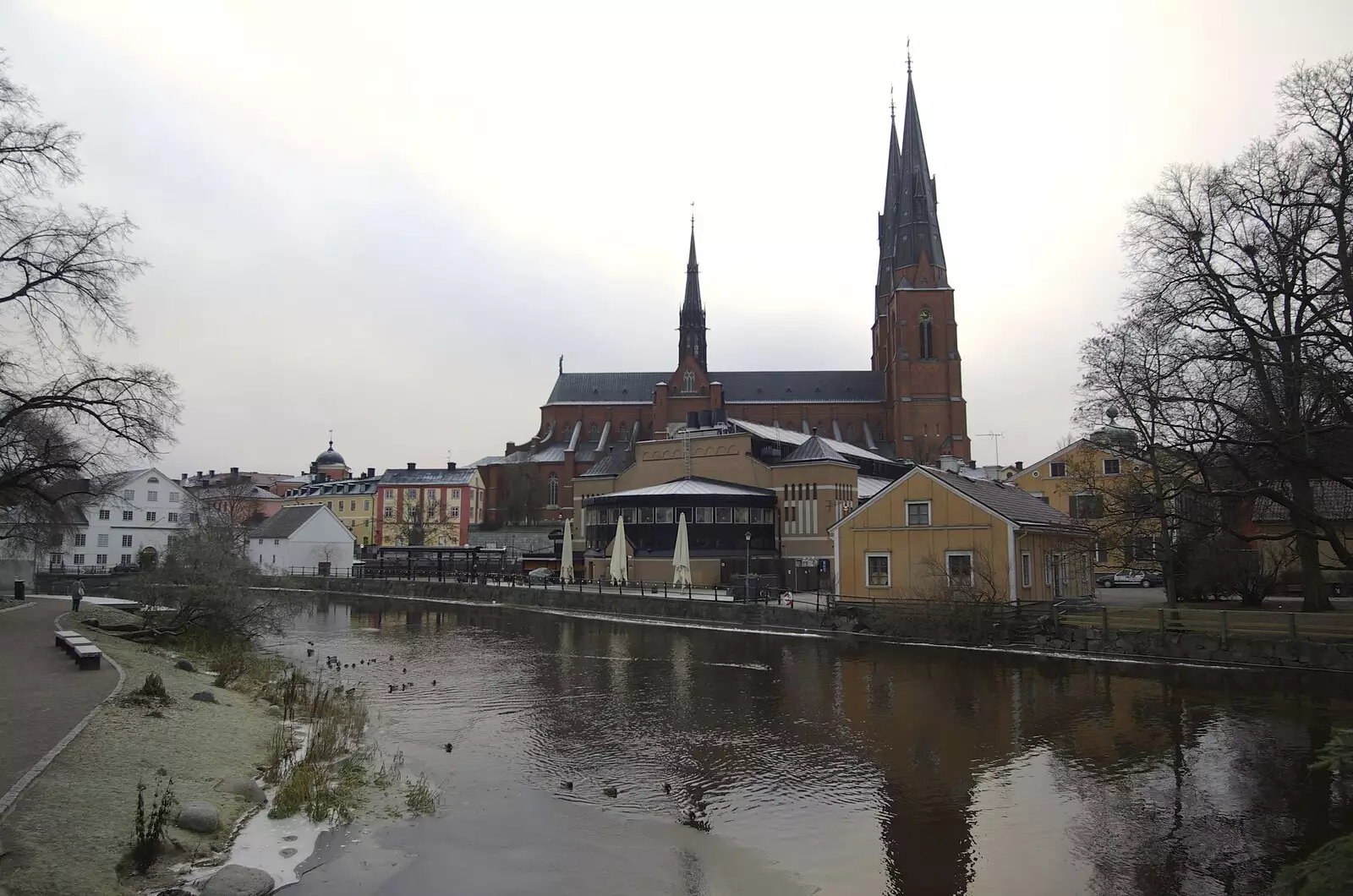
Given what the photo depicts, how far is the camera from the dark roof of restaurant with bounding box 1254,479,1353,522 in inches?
1356

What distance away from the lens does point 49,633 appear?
71.3 feet

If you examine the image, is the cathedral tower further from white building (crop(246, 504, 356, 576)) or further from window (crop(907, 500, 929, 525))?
white building (crop(246, 504, 356, 576))

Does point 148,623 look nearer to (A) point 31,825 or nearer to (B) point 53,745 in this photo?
(B) point 53,745

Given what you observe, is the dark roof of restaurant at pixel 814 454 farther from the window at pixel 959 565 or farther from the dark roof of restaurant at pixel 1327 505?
the dark roof of restaurant at pixel 1327 505

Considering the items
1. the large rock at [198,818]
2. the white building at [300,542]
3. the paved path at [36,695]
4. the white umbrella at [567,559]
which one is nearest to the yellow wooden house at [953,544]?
the white umbrella at [567,559]

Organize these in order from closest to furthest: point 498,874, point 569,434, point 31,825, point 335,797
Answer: point 31,825
point 498,874
point 335,797
point 569,434

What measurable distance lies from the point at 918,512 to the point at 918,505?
27 centimetres

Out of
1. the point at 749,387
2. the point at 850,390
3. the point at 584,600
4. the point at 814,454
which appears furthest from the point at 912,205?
the point at 584,600

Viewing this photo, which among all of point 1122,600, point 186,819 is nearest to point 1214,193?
point 1122,600

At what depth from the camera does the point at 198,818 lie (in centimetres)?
948

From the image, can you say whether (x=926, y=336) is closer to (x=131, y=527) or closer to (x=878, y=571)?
(x=878, y=571)

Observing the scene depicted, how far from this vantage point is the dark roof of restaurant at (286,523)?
240 ft

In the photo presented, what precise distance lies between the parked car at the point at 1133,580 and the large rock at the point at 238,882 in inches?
1955

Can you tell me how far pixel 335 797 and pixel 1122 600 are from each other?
3629 centimetres
